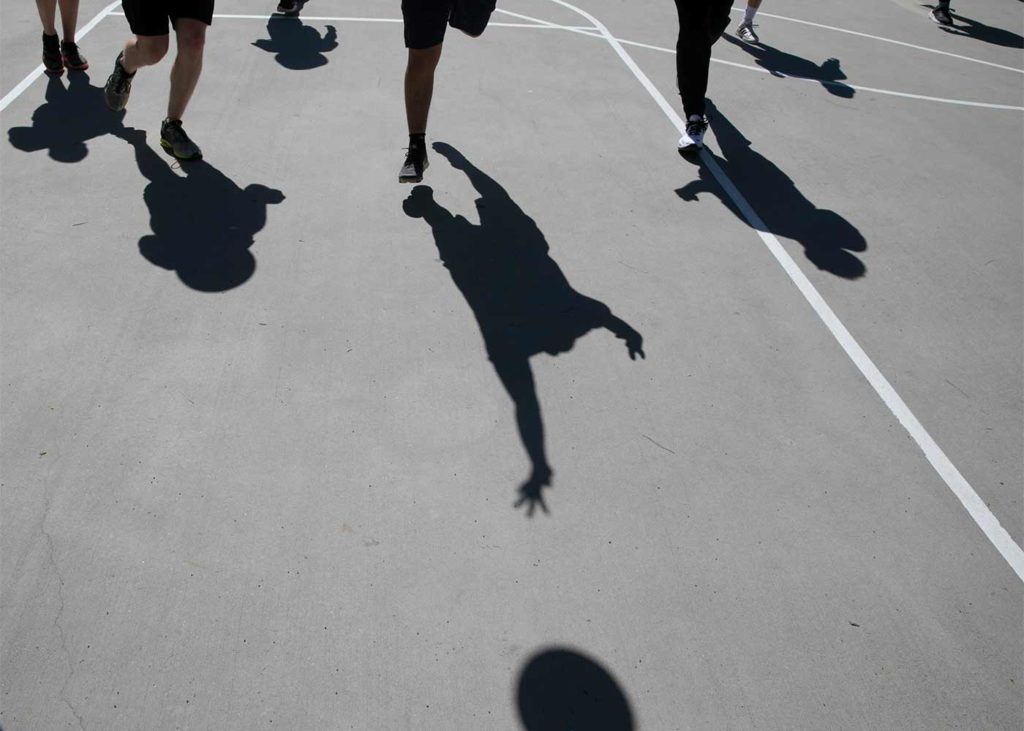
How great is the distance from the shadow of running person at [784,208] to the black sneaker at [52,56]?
5.28m

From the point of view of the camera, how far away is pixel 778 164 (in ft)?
21.7

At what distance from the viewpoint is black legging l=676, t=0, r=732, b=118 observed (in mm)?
6297

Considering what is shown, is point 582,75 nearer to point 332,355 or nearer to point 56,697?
point 332,355

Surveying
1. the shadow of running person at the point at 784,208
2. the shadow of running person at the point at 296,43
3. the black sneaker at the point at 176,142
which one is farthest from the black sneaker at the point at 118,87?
the shadow of running person at the point at 784,208

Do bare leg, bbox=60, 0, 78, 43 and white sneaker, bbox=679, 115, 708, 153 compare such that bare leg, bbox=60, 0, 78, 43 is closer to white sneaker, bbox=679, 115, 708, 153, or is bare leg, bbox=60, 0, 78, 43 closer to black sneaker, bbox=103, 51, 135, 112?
black sneaker, bbox=103, 51, 135, 112

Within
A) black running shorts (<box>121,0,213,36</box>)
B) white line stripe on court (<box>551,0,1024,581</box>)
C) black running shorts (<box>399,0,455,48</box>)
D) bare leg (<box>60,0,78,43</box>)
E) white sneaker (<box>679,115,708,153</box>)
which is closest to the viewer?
white line stripe on court (<box>551,0,1024,581</box>)

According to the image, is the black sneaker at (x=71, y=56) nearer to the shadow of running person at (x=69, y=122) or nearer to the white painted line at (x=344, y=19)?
the shadow of running person at (x=69, y=122)

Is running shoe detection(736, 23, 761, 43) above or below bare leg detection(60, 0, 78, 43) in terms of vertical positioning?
above

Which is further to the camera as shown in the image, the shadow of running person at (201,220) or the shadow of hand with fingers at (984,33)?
the shadow of hand with fingers at (984,33)

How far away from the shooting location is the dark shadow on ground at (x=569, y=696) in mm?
2789

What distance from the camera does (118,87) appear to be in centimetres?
586

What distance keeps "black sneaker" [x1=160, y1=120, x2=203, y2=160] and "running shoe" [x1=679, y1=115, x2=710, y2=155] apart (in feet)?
12.3

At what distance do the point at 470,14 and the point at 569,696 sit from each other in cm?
424

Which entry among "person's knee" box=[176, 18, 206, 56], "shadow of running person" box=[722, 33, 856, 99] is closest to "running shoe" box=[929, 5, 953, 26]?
"shadow of running person" box=[722, 33, 856, 99]
